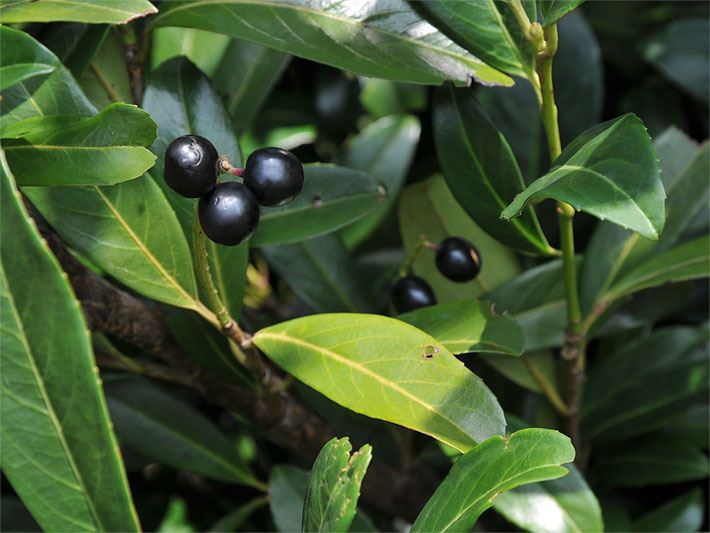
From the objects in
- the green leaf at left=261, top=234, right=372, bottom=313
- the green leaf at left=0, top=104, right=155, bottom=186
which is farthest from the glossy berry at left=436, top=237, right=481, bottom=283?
the green leaf at left=0, top=104, right=155, bottom=186

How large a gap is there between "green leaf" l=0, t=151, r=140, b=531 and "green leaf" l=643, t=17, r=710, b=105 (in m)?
0.98

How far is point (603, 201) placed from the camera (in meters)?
0.56

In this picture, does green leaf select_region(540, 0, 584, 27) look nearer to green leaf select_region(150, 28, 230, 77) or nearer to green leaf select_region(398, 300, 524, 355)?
green leaf select_region(398, 300, 524, 355)

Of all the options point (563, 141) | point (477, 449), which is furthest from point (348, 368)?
point (563, 141)

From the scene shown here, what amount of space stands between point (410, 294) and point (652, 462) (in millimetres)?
375

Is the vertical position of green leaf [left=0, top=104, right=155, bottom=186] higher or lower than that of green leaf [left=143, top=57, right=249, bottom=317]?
higher

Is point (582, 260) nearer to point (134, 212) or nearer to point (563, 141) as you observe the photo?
point (563, 141)

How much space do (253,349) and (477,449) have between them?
0.25 meters

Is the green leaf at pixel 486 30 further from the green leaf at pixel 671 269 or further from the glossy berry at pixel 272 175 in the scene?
the green leaf at pixel 671 269

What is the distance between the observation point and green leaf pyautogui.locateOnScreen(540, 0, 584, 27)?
0.60 meters

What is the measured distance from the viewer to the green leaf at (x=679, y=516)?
0.96m

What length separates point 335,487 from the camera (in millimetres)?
533

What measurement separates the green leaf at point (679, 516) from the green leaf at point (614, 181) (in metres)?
0.52

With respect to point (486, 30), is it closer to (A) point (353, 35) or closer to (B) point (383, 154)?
(A) point (353, 35)
